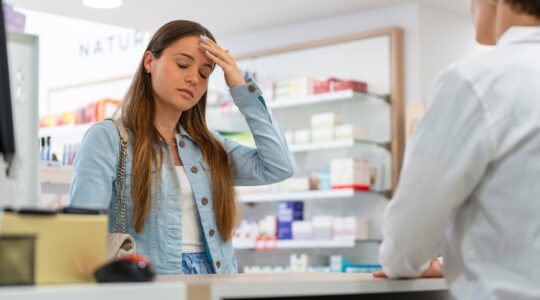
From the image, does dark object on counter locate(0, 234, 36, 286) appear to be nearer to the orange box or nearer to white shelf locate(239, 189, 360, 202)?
white shelf locate(239, 189, 360, 202)

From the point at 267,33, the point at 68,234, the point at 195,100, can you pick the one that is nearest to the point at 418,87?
the point at 267,33

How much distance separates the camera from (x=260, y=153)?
3131 millimetres

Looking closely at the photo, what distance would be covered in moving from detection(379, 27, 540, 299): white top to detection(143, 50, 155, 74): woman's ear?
4.70ft

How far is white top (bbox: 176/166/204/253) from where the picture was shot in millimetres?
2758

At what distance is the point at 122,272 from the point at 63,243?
4.1 inches

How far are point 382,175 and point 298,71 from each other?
48.6 inches

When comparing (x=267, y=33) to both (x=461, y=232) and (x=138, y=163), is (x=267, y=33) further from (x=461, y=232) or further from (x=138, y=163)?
(x=461, y=232)

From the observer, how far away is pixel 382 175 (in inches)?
278

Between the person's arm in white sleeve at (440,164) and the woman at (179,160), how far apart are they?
1.08 meters

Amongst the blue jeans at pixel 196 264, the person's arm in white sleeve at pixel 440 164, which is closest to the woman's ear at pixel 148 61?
the blue jeans at pixel 196 264

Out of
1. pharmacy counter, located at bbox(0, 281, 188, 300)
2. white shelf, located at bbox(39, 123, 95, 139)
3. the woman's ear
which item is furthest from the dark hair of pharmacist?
white shelf, located at bbox(39, 123, 95, 139)

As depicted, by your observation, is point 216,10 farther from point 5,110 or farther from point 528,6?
point 5,110

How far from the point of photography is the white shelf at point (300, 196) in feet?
22.7

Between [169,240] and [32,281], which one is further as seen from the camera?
[169,240]
